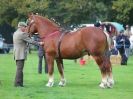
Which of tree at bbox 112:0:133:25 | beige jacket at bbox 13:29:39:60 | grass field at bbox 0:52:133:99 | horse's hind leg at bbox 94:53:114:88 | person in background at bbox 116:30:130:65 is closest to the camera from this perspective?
grass field at bbox 0:52:133:99

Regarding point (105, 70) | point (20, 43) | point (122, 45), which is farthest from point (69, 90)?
point (122, 45)

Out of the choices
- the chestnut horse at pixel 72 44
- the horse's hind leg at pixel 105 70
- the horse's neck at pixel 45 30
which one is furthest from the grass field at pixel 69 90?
the horse's neck at pixel 45 30

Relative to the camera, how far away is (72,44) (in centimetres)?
1897

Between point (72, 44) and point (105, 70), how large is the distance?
1.43 meters

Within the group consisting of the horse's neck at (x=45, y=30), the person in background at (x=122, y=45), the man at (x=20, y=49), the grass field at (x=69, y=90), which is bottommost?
the person in background at (x=122, y=45)

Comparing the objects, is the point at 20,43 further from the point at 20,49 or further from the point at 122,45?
the point at 122,45

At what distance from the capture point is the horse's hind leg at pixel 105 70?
60.5 feet

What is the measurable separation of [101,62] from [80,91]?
174cm

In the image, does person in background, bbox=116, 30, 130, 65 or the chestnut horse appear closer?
the chestnut horse

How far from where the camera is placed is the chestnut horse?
18.5m

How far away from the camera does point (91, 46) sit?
1852cm

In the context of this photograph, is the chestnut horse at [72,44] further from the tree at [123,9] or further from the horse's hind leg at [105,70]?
the tree at [123,9]

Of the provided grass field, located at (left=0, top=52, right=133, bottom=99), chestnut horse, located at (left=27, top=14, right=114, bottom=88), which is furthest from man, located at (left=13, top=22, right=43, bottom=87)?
chestnut horse, located at (left=27, top=14, right=114, bottom=88)

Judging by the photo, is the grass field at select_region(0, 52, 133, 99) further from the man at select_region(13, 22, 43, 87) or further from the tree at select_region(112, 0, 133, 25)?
the tree at select_region(112, 0, 133, 25)
